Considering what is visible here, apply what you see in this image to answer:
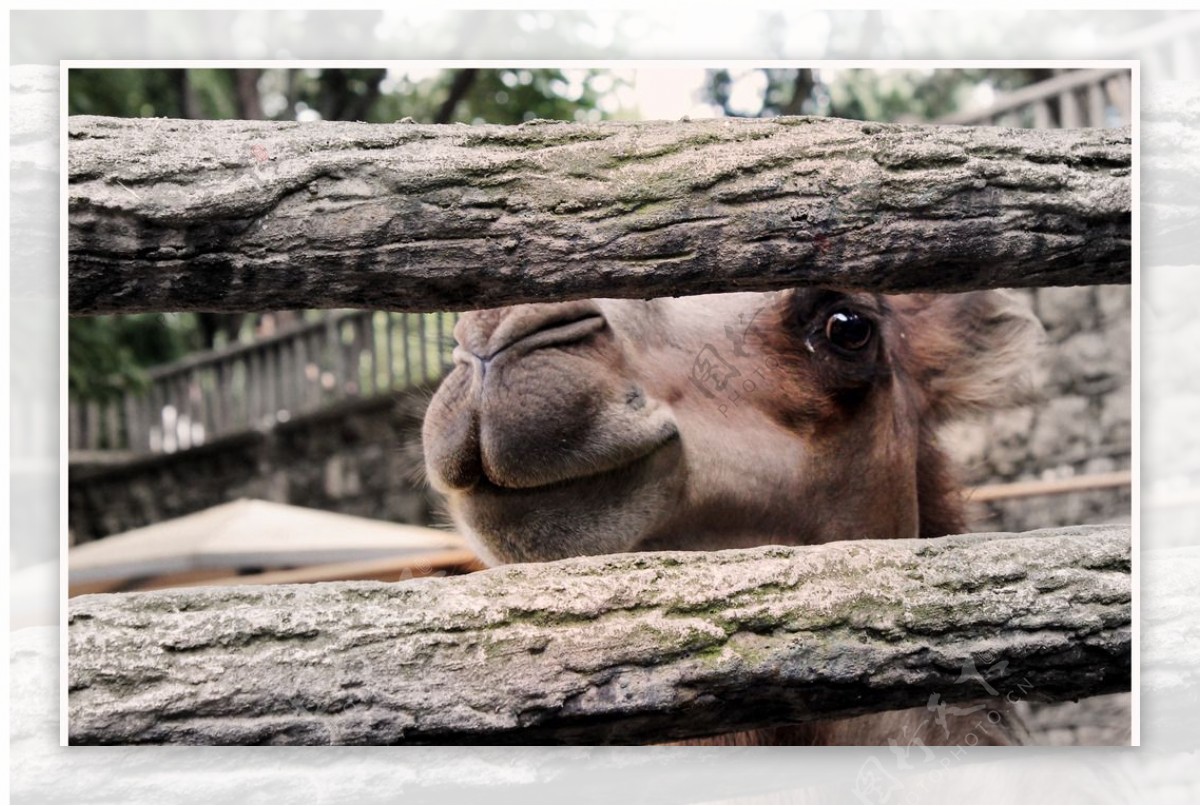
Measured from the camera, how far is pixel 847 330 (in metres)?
1.83

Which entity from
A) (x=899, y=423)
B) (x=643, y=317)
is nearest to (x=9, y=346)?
(x=643, y=317)

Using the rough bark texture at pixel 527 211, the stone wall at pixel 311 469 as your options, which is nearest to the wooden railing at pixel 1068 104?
the rough bark texture at pixel 527 211

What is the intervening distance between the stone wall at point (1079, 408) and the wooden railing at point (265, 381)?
267 cm

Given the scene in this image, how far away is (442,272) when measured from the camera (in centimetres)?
121

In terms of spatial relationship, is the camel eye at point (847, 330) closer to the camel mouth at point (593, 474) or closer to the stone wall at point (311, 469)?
the camel mouth at point (593, 474)

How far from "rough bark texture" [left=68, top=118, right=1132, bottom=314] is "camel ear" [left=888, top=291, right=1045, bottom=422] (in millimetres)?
855

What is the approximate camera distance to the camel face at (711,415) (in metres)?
1.48

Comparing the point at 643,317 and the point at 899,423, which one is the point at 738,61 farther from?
the point at 899,423

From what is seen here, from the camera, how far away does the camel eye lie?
1813 mm

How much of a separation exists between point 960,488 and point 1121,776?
649 millimetres

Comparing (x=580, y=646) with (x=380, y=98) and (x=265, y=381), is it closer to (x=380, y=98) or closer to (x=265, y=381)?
(x=380, y=98)

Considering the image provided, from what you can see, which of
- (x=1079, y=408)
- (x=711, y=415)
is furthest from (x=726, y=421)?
(x=1079, y=408)

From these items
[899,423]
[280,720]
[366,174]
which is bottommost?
[280,720]

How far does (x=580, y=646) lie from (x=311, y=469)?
16.8 ft
